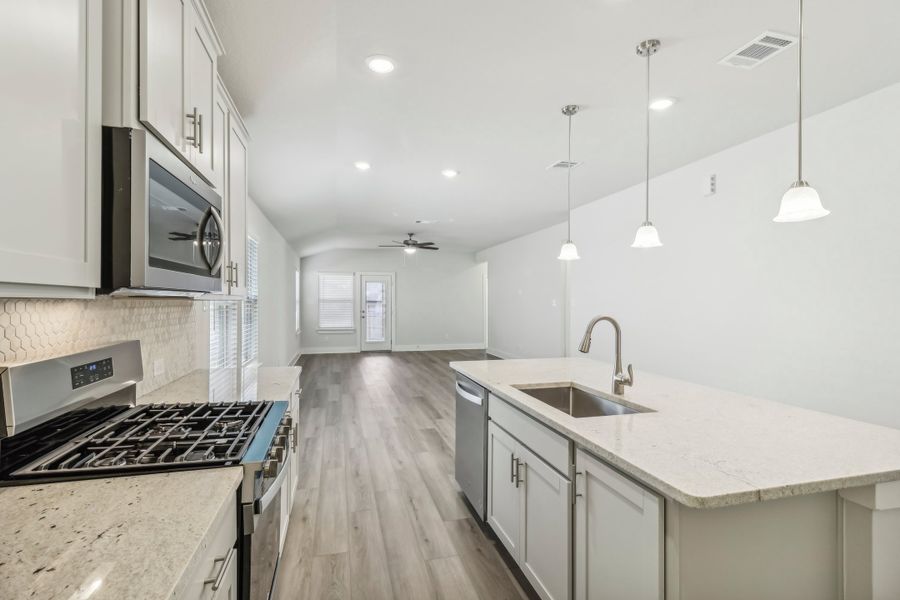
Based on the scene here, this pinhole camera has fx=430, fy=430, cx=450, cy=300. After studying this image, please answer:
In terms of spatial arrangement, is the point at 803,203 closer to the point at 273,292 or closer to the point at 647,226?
the point at 647,226

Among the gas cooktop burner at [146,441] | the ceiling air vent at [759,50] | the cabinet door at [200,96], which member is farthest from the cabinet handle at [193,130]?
the ceiling air vent at [759,50]

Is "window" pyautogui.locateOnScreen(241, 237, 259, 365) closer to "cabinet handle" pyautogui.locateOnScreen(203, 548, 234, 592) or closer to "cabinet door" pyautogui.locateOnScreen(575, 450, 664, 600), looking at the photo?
"cabinet handle" pyautogui.locateOnScreen(203, 548, 234, 592)

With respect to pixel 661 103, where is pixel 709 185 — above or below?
below

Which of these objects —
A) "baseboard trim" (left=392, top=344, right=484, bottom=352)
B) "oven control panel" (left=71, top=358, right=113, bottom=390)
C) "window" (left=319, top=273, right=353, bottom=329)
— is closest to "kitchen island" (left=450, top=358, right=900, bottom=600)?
"oven control panel" (left=71, top=358, right=113, bottom=390)

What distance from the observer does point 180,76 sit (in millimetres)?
1455

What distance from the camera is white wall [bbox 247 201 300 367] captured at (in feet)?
17.2

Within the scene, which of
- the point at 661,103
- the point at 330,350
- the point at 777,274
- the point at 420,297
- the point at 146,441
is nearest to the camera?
the point at 146,441

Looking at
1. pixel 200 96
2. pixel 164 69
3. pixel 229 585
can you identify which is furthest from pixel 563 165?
pixel 229 585

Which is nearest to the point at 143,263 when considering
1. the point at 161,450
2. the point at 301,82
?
the point at 161,450

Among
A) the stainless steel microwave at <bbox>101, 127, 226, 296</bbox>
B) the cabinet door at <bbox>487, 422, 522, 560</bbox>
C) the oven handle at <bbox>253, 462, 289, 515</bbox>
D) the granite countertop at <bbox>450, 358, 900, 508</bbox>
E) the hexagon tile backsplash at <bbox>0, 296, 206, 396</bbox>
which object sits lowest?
the cabinet door at <bbox>487, 422, 522, 560</bbox>

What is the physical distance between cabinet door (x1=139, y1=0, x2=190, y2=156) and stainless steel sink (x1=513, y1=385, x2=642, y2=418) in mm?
1831

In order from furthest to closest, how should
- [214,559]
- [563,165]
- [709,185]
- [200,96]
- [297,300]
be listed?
[297,300]
[563,165]
[709,185]
[200,96]
[214,559]

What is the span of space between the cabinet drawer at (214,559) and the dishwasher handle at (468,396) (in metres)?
1.57

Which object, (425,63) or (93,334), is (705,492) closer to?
(93,334)
